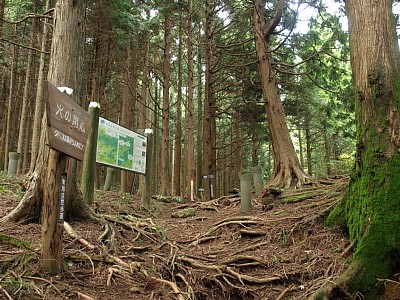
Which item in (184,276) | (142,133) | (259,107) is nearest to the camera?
(184,276)

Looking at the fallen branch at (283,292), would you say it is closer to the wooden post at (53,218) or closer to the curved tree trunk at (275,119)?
the wooden post at (53,218)

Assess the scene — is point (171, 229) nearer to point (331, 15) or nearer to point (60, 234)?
point (60, 234)

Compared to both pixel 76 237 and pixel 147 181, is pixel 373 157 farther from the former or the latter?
pixel 147 181

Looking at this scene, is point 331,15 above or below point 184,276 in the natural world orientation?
above

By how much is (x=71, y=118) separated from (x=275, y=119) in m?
7.32

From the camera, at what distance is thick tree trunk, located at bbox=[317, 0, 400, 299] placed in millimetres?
3357

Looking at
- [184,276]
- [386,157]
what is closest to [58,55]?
[184,276]

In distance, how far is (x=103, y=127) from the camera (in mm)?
8031

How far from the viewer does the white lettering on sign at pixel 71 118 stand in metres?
3.07

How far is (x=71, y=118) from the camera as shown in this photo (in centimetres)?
328

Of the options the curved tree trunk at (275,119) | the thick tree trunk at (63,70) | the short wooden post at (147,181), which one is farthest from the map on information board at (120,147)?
the curved tree trunk at (275,119)

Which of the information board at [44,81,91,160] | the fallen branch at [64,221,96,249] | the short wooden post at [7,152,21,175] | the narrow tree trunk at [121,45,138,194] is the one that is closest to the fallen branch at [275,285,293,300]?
the fallen branch at [64,221,96,249]

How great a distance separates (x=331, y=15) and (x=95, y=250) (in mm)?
10653

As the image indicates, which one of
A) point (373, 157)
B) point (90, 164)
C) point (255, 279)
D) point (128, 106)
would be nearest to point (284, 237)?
point (255, 279)
